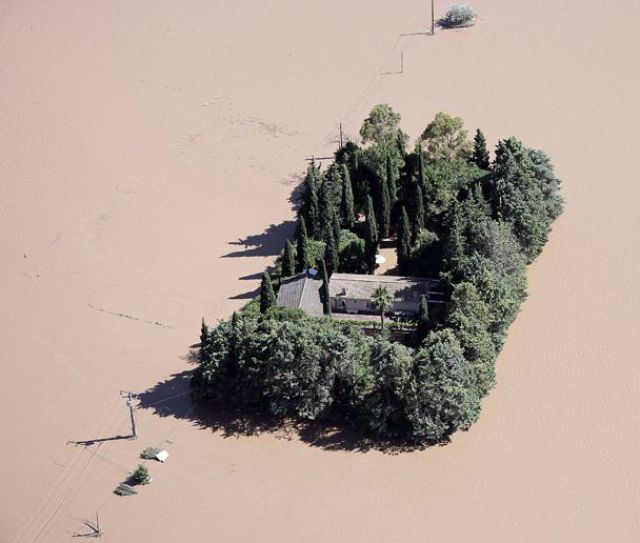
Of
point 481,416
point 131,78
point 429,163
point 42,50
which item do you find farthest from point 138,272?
point 42,50

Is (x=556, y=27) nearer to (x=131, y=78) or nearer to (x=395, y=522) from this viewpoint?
(x=131, y=78)

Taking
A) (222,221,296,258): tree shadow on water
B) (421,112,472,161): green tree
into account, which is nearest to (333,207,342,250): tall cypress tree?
(222,221,296,258): tree shadow on water

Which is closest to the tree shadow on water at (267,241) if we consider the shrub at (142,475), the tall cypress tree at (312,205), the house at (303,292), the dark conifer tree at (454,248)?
the tall cypress tree at (312,205)

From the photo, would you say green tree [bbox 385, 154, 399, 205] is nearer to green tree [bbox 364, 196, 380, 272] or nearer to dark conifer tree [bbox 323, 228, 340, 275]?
green tree [bbox 364, 196, 380, 272]

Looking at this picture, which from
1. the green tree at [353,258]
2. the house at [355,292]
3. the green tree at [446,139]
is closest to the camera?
the house at [355,292]

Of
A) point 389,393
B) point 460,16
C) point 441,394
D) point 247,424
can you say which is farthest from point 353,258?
point 460,16

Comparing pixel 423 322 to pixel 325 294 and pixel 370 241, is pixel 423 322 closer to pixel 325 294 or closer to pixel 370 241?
pixel 325 294

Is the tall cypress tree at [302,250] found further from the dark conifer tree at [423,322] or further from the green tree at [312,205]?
the dark conifer tree at [423,322]
